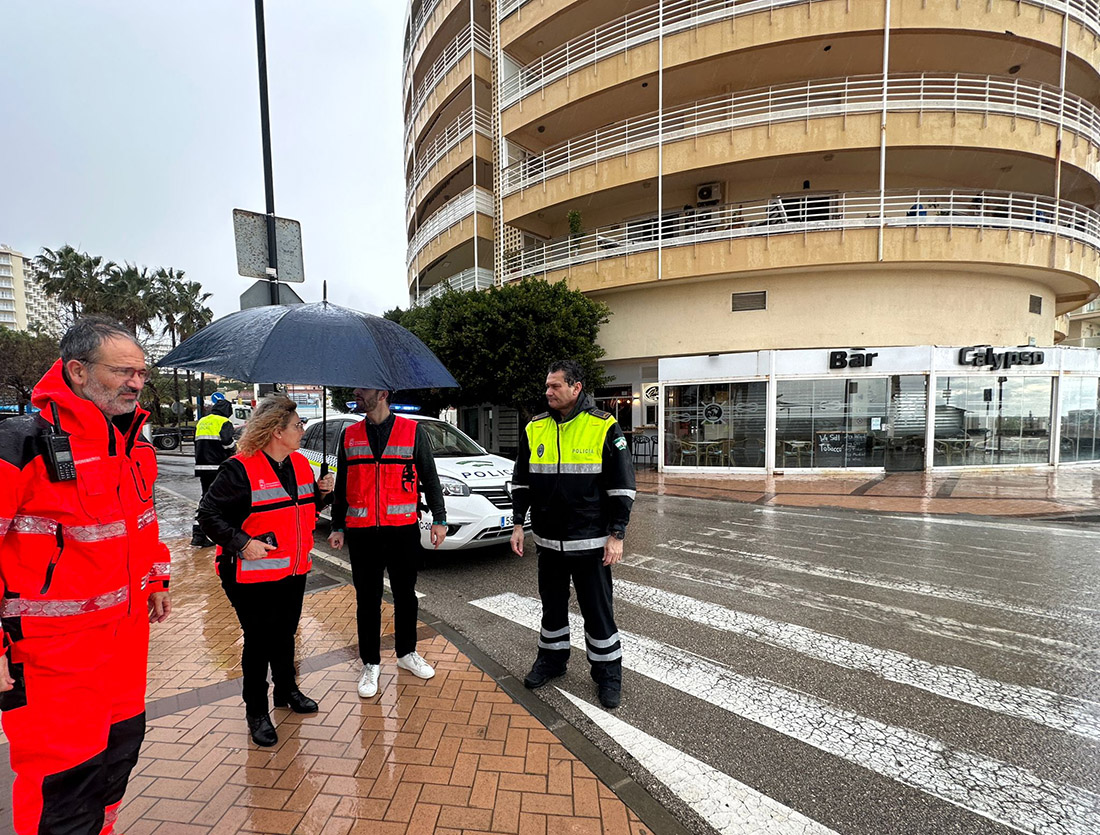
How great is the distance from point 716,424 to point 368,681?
1330cm

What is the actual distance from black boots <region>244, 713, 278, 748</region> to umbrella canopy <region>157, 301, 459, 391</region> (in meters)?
1.79

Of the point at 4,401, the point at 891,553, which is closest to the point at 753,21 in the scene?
the point at 891,553

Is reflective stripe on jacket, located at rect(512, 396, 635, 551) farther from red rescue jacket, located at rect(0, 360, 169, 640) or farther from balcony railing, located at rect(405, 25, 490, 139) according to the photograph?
balcony railing, located at rect(405, 25, 490, 139)

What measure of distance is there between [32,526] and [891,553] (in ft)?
25.9

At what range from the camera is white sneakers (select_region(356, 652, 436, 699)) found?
3.26m

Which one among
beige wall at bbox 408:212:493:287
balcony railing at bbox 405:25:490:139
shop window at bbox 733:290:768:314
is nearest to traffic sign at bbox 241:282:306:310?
shop window at bbox 733:290:768:314

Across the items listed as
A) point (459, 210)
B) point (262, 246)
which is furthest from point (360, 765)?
point (459, 210)

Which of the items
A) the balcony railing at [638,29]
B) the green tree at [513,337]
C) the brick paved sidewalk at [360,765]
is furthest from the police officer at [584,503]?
the balcony railing at [638,29]

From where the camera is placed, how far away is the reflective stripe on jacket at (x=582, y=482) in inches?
126

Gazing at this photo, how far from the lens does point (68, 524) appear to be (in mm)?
1796

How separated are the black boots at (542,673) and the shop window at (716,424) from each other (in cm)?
1259

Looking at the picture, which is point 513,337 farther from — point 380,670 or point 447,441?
point 380,670

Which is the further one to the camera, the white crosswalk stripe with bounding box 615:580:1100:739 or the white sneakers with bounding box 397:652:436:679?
the white sneakers with bounding box 397:652:436:679

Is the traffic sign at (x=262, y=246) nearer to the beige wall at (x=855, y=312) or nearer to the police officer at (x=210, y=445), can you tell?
the police officer at (x=210, y=445)
